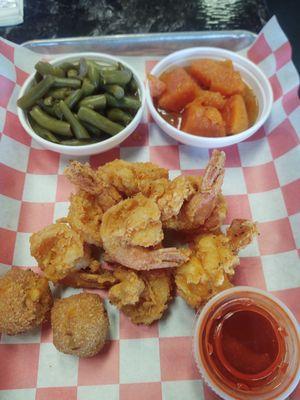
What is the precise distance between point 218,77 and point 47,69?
107 cm

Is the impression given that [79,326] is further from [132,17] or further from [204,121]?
[132,17]

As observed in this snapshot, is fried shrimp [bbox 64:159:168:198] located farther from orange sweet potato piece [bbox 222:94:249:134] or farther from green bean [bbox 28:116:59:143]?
orange sweet potato piece [bbox 222:94:249:134]

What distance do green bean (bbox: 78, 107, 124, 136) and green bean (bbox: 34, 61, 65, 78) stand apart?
33 cm

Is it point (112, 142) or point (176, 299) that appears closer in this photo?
point (176, 299)

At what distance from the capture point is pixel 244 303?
73.6 inches

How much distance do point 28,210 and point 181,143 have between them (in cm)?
106

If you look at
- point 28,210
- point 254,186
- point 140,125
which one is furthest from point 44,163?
point 254,186

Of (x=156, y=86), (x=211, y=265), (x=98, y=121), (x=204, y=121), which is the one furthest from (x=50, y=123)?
(x=211, y=265)

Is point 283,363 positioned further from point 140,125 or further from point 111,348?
point 140,125

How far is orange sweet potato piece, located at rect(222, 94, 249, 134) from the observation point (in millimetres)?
2434

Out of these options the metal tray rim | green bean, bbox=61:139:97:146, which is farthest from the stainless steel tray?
green bean, bbox=61:139:97:146

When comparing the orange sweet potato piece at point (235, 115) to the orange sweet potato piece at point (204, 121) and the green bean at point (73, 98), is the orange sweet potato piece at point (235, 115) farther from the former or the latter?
the green bean at point (73, 98)

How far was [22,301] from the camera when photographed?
6.25 feet

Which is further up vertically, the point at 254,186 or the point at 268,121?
the point at 268,121
